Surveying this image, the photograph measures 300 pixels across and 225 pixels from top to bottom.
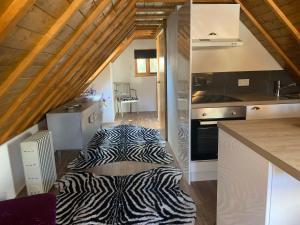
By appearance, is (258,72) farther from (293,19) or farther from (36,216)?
(36,216)

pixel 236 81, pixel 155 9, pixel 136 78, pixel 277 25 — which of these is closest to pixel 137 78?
pixel 136 78

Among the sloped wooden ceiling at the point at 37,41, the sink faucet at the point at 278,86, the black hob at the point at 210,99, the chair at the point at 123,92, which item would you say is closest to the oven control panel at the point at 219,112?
the black hob at the point at 210,99

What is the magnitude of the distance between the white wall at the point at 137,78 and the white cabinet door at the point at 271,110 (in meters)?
5.21

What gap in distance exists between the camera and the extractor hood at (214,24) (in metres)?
2.75

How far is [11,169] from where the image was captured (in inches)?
102

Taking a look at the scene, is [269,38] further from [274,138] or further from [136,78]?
[136,78]

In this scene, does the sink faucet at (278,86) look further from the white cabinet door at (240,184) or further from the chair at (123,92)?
the chair at (123,92)

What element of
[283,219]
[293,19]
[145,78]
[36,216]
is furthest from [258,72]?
[145,78]

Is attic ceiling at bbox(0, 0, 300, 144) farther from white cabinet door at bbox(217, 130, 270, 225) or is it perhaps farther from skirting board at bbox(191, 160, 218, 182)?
skirting board at bbox(191, 160, 218, 182)

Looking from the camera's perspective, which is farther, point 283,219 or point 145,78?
point 145,78

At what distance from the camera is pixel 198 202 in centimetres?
250

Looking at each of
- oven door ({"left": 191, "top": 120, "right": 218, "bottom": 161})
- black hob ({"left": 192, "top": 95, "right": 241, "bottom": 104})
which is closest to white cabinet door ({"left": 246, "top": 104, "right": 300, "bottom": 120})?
black hob ({"left": 192, "top": 95, "right": 241, "bottom": 104})

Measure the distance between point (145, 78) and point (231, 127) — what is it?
6278mm

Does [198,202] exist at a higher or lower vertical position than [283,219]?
lower
